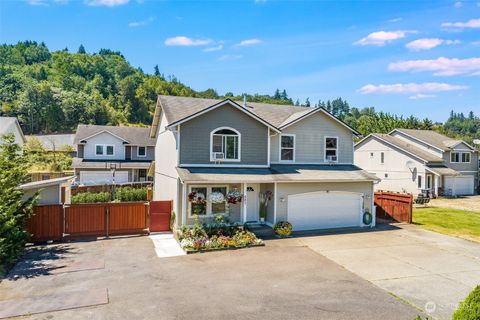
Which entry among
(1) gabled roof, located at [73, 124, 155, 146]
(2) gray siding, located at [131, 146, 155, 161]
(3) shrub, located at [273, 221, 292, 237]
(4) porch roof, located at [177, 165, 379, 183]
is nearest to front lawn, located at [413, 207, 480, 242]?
(4) porch roof, located at [177, 165, 379, 183]

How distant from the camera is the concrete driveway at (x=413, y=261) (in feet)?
32.9

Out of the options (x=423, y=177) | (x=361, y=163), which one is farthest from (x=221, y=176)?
(x=361, y=163)

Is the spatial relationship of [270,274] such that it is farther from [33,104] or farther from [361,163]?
[33,104]

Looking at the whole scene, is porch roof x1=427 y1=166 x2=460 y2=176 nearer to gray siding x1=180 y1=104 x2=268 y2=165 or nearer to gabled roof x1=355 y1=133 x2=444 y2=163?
gabled roof x1=355 y1=133 x2=444 y2=163

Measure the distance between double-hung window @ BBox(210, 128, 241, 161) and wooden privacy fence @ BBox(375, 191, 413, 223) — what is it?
1119cm

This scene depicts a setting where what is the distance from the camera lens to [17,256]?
41.7 ft

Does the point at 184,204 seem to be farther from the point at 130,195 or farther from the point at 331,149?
the point at 130,195

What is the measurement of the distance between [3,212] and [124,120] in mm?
91672

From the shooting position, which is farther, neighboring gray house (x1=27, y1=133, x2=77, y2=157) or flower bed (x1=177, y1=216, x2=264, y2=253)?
neighboring gray house (x1=27, y1=133, x2=77, y2=157)

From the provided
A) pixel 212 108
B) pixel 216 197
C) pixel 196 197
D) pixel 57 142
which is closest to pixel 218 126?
pixel 212 108

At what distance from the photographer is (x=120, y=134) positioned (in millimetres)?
42875

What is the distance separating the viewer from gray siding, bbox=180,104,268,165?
17.0m

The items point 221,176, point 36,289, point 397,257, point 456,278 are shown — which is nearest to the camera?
point 36,289

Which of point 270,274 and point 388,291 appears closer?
point 388,291
